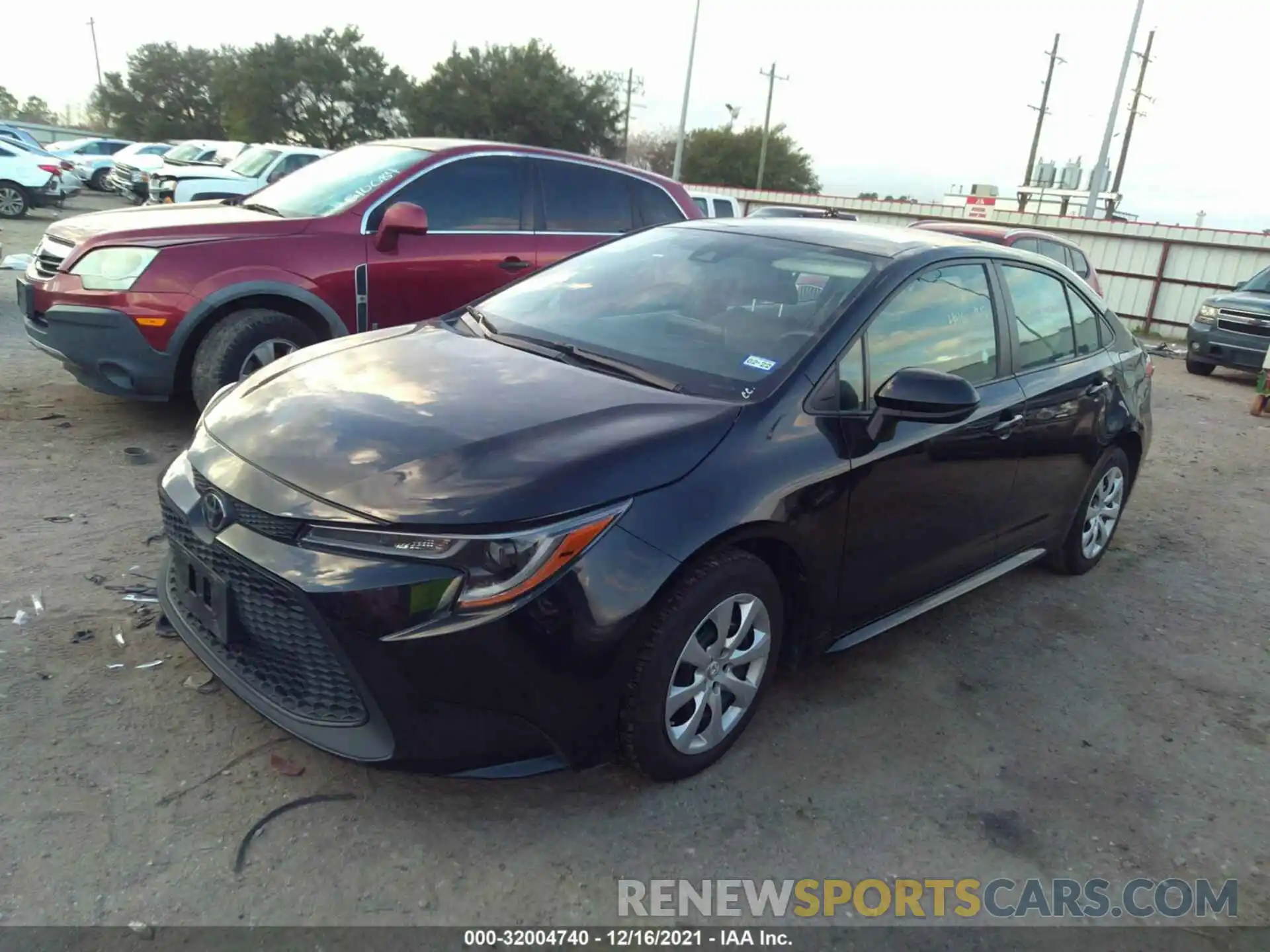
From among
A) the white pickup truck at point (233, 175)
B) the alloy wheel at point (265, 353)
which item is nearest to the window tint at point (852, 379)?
the alloy wheel at point (265, 353)

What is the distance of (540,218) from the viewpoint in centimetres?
628

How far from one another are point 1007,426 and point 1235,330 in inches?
415

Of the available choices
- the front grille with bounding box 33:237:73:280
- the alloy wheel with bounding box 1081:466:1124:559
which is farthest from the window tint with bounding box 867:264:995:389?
the front grille with bounding box 33:237:73:280

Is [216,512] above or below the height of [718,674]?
above

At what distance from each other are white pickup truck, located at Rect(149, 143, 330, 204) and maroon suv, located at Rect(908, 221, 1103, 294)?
10410mm

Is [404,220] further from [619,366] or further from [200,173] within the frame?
[200,173]

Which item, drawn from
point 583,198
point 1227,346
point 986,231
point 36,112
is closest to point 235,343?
point 583,198

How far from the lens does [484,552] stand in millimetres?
2254

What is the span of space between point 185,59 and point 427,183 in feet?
194

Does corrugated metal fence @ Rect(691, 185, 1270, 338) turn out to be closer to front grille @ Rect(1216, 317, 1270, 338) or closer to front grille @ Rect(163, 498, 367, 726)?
front grille @ Rect(1216, 317, 1270, 338)

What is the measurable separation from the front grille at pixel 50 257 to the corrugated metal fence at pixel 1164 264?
17056mm

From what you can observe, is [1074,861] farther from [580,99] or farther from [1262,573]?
[580,99]

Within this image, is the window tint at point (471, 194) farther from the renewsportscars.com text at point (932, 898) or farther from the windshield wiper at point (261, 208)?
the renewsportscars.com text at point (932, 898)

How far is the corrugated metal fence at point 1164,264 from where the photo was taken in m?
18.5
